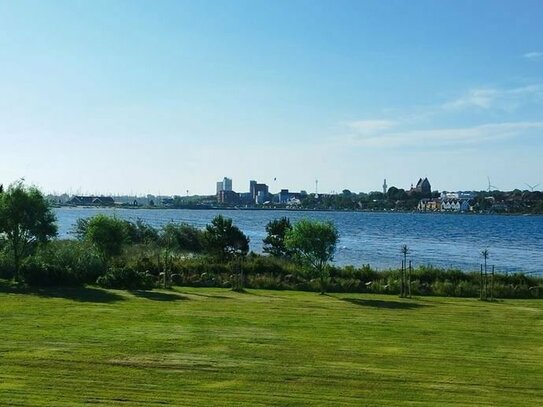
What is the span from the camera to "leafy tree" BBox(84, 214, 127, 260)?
34.6 metres

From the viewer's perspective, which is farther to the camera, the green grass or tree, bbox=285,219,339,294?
tree, bbox=285,219,339,294

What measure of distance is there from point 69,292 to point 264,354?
14862 mm

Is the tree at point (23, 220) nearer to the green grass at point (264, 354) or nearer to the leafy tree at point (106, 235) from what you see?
A: the leafy tree at point (106, 235)

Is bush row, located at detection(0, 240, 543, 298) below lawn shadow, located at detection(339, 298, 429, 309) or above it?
above

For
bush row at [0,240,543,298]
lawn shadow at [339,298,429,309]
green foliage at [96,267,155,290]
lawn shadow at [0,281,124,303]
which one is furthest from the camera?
bush row at [0,240,543,298]

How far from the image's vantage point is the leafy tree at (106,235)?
3456 centimetres

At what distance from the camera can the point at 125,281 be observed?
3083 centimetres

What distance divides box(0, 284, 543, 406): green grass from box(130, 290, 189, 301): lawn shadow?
1294 mm

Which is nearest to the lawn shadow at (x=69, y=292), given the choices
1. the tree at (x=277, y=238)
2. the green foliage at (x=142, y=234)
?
the tree at (x=277, y=238)

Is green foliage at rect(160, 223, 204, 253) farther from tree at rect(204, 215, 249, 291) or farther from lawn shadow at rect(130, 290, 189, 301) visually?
lawn shadow at rect(130, 290, 189, 301)

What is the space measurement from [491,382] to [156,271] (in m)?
25.0

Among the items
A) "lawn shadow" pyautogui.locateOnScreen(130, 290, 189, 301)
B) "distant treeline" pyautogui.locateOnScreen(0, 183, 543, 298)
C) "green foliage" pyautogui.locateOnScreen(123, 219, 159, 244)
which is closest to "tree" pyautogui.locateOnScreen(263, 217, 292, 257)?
"distant treeline" pyautogui.locateOnScreen(0, 183, 543, 298)

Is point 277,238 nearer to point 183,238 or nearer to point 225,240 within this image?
point 225,240

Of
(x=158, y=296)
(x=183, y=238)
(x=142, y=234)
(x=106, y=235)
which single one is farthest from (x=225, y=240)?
(x=158, y=296)
